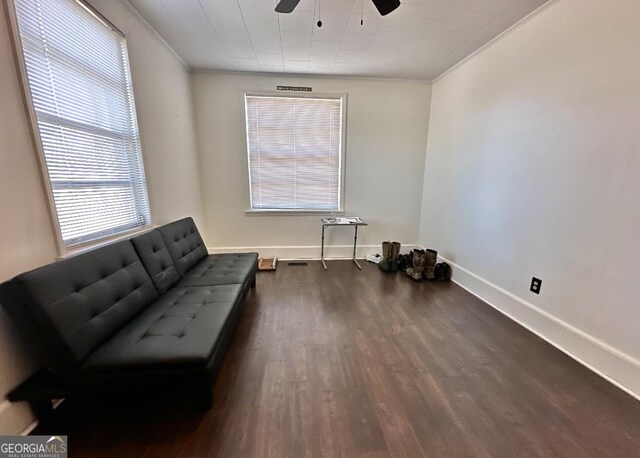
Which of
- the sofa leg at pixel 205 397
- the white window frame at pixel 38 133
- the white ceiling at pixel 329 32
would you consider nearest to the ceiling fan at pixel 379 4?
the white ceiling at pixel 329 32

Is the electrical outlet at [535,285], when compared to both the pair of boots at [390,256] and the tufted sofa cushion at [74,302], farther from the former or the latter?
the tufted sofa cushion at [74,302]

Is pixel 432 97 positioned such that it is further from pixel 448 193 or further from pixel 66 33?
pixel 66 33

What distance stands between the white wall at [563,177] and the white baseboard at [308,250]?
1.48 meters

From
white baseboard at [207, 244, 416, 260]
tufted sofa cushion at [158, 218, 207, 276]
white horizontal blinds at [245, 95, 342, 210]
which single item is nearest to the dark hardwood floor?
tufted sofa cushion at [158, 218, 207, 276]

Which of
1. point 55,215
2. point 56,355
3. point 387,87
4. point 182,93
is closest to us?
point 56,355

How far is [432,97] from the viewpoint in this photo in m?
3.74

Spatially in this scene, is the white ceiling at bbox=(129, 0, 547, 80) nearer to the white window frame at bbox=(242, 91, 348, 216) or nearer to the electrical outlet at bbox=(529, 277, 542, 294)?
the white window frame at bbox=(242, 91, 348, 216)

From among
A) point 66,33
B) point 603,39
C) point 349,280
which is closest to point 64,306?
point 66,33

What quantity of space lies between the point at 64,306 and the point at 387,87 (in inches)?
159

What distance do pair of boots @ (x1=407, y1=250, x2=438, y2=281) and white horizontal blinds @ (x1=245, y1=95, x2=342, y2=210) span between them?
57.2 inches

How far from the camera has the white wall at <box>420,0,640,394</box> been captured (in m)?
1.61

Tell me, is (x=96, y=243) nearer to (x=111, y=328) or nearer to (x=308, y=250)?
(x=111, y=328)

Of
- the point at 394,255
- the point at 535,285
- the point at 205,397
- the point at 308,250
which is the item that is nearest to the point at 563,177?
the point at 535,285

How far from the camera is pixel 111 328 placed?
4.67ft
